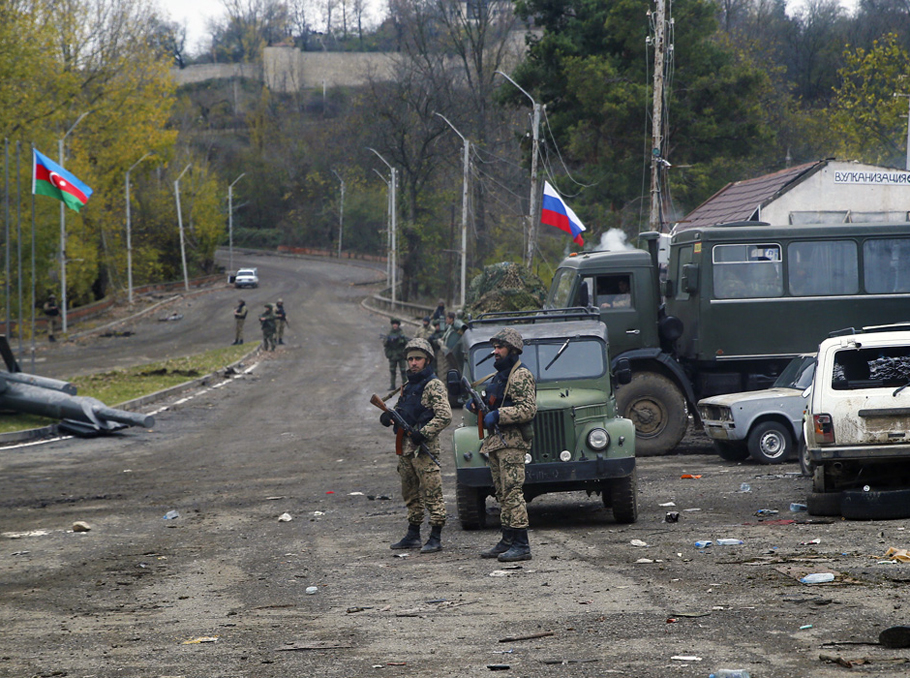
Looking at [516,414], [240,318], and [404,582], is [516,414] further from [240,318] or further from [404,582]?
[240,318]

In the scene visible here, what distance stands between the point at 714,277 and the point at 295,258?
316 feet

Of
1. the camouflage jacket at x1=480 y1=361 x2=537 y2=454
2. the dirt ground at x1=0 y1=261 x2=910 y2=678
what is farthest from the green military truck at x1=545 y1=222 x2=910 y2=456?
the camouflage jacket at x1=480 y1=361 x2=537 y2=454

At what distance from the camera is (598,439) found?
1042 cm

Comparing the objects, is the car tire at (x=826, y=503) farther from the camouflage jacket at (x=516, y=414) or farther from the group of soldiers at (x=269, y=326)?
the group of soldiers at (x=269, y=326)

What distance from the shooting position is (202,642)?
6660 mm

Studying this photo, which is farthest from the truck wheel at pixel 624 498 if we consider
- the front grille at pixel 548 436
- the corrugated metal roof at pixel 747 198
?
the corrugated metal roof at pixel 747 198

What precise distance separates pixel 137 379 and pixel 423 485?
2381 centimetres

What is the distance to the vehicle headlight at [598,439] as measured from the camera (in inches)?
409

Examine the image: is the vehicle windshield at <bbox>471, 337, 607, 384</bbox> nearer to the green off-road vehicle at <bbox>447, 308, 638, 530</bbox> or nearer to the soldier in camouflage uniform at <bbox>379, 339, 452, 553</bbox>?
the green off-road vehicle at <bbox>447, 308, 638, 530</bbox>

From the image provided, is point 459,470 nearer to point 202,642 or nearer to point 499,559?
point 499,559

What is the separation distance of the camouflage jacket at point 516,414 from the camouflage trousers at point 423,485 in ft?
2.21

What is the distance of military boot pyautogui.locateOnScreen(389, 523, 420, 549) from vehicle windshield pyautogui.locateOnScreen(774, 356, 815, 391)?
293 inches

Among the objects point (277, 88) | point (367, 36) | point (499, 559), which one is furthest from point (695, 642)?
point (367, 36)

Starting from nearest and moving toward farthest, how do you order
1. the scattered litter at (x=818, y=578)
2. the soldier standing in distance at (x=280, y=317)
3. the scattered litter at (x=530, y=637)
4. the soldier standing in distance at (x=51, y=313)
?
the scattered litter at (x=530, y=637) < the scattered litter at (x=818, y=578) < the soldier standing in distance at (x=280, y=317) < the soldier standing in distance at (x=51, y=313)
